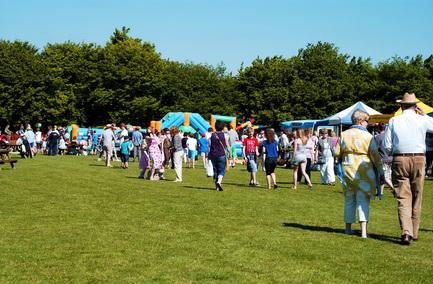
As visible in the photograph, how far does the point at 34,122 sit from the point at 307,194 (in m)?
59.8

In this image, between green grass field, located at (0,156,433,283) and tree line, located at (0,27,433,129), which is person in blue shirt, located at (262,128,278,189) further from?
tree line, located at (0,27,433,129)

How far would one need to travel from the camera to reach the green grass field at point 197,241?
7.43m

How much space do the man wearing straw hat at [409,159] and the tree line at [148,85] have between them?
6470cm

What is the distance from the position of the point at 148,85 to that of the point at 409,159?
2675 inches

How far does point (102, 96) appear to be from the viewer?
74625mm

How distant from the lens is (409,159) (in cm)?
986

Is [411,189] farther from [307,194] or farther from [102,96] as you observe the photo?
[102,96]

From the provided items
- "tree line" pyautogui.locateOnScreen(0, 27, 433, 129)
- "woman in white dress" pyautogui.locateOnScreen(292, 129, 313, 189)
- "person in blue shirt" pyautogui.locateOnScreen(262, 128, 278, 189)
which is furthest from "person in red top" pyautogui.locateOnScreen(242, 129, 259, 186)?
"tree line" pyautogui.locateOnScreen(0, 27, 433, 129)

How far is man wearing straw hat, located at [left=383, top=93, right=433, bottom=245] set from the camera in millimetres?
9836

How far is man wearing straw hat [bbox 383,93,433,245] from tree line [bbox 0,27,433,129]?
2547 inches

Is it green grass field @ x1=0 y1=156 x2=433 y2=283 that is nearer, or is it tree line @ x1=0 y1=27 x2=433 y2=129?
green grass field @ x1=0 y1=156 x2=433 y2=283

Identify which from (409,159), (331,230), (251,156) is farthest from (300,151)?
(409,159)

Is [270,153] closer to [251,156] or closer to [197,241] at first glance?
[251,156]

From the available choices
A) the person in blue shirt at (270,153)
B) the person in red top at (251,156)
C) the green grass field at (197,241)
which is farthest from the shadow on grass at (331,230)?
the person in red top at (251,156)
